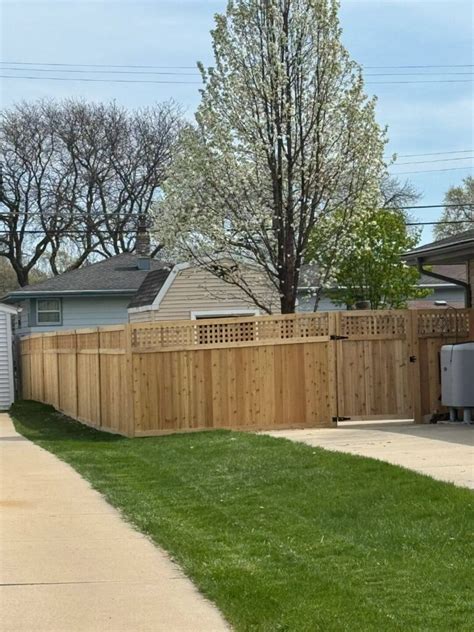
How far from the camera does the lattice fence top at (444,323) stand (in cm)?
1739

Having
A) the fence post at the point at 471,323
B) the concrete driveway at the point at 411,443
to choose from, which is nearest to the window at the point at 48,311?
the concrete driveway at the point at 411,443

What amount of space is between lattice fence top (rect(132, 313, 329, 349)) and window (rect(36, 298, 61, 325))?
17.4m

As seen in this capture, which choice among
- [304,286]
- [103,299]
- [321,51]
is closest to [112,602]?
[321,51]

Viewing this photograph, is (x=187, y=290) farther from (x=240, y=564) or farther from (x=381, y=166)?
(x=240, y=564)

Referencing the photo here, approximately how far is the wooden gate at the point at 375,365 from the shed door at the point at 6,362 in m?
14.8

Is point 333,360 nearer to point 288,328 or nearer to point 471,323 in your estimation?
point 288,328

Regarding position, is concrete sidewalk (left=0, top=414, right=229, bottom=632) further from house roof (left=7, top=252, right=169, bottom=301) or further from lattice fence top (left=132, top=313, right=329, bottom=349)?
house roof (left=7, top=252, right=169, bottom=301)

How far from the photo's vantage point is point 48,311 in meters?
33.9

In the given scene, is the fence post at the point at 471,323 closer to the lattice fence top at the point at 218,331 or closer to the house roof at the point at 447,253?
the house roof at the point at 447,253

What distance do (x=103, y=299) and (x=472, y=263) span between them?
1764 centimetres

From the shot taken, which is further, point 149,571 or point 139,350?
point 139,350

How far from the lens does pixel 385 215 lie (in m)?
24.6

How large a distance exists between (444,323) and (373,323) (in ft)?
4.12

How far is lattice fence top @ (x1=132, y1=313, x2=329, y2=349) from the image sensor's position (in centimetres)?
1683
